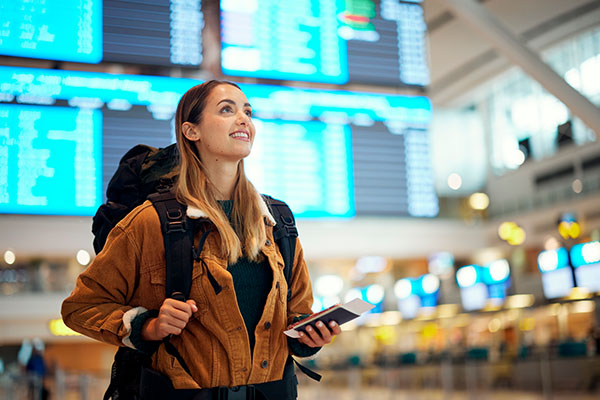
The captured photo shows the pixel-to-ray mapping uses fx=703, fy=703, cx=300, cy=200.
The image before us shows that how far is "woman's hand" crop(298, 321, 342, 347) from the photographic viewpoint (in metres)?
1.99

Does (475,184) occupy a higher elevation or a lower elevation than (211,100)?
higher

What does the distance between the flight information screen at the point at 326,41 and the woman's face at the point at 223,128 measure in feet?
13.4

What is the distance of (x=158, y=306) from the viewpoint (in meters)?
1.99

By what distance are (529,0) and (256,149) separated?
11.6 metres

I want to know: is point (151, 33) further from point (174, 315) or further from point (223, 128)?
point (174, 315)

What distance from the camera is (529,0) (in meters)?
16.0

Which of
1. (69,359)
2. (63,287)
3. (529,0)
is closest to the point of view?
(529,0)

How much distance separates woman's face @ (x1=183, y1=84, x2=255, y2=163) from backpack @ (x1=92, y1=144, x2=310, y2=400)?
5.7 inches

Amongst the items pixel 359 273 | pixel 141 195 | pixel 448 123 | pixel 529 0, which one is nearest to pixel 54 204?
pixel 141 195

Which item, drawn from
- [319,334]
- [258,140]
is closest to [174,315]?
[319,334]

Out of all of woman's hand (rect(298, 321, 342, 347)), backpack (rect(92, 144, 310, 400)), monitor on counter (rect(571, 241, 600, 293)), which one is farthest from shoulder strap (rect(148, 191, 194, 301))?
monitor on counter (rect(571, 241, 600, 293))

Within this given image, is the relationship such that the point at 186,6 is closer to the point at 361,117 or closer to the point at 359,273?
the point at 361,117

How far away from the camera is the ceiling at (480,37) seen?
649 inches

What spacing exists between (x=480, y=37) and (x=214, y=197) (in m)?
16.4
